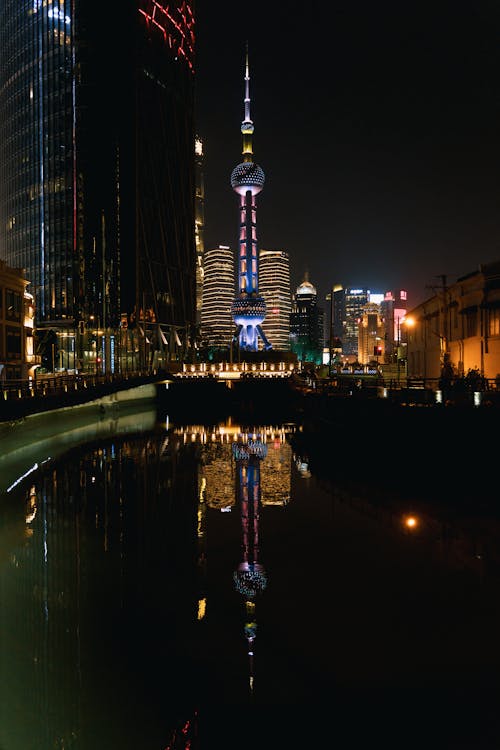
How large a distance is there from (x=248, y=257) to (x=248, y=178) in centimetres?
2822

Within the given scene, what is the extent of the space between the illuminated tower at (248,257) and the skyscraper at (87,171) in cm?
4419

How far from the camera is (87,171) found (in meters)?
112

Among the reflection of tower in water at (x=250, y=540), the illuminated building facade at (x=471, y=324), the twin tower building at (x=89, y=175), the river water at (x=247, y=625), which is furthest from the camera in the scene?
the twin tower building at (x=89, y=175)

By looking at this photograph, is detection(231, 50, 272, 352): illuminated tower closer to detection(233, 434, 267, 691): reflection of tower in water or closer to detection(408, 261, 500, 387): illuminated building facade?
detection(408, 261, 500, 387): illuminated building facade

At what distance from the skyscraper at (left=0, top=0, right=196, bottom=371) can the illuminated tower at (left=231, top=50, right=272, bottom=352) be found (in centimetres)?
4419

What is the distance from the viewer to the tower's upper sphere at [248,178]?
180 meters

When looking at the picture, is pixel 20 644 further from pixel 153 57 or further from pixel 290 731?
pixel 153 57

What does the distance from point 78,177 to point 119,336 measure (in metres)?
31.3

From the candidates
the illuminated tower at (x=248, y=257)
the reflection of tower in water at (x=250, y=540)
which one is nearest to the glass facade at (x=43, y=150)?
the illuminated tower at (x=248, y=257)

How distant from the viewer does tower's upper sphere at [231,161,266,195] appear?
590ft

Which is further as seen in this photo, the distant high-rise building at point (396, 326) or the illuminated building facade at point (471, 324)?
the distant high-rise building at point (396, 326)

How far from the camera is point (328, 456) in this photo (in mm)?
32688

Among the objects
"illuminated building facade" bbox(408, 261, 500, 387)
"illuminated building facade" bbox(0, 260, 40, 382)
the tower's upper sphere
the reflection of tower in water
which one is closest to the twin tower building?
"illuminated building facade" bbox(0, 260, 40, 382)

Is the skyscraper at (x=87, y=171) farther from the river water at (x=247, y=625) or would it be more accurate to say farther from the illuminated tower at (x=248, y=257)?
the river water at (x=247, y=625)
